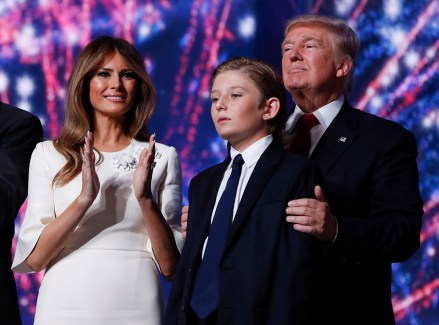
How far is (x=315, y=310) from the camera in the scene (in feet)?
6.22

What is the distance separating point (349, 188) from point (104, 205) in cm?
75

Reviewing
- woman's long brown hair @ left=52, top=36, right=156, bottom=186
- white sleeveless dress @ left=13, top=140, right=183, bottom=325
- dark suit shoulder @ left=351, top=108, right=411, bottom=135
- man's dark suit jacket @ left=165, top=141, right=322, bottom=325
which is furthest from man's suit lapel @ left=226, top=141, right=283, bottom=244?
woman's long brown hair @ left=52, top=36, right=156, bottom=186

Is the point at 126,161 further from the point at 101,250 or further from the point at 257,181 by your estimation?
the point at 257,181

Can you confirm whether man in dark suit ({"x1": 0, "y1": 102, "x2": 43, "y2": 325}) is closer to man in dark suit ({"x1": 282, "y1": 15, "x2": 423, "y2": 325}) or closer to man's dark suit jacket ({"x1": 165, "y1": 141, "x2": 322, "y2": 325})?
man's dark suit jacket ({"x1": 165, "y1": 141, "x2": 322, "y2": 325})

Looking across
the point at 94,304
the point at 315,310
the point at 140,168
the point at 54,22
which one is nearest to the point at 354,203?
the point at 315,310

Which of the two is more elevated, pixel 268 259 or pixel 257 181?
pixel 257 181

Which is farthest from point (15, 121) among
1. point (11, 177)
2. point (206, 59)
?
point (206, 59)

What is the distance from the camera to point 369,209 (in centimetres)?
217

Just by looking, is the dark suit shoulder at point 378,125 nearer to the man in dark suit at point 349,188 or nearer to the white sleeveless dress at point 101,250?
the man in dark suit at point 349,188

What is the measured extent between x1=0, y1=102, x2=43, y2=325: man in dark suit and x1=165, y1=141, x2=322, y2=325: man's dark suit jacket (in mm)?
656

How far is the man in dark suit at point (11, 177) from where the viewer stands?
2.51 metres

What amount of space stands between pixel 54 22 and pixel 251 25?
1.02m

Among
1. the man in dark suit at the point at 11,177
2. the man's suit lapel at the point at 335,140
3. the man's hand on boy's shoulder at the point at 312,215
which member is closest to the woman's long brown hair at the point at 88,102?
the man in dark suit at the point at 11,177

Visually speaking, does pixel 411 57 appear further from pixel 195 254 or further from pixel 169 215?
pixel 195 254
